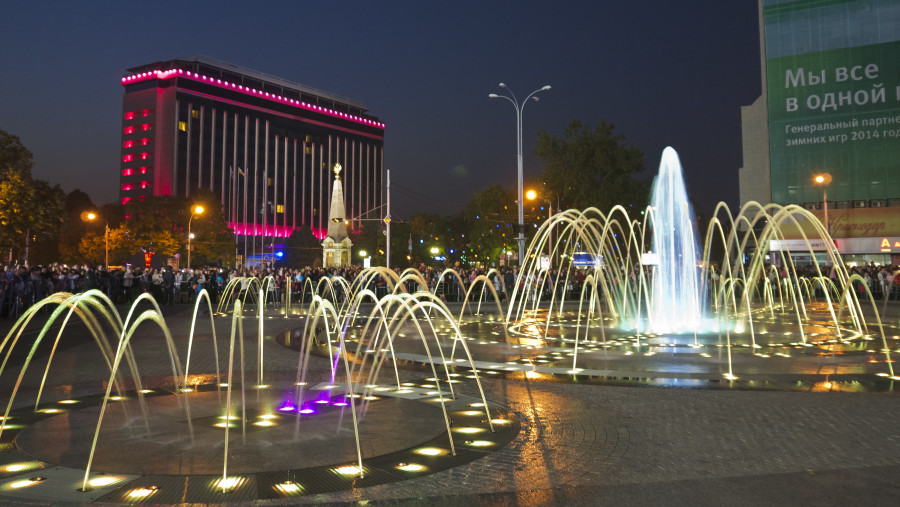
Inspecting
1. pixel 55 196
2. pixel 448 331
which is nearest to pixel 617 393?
pixel 448 331

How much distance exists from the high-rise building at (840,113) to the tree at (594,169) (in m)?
15.0

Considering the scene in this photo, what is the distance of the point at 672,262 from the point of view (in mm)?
23531

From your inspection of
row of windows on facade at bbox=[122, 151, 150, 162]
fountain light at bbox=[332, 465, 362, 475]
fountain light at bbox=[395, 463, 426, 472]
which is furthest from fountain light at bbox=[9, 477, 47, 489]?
row of windows on facade at bbox=[122, 151, 150, 162]

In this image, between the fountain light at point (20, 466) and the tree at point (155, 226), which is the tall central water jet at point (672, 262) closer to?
the fountain light at point (20, 466)

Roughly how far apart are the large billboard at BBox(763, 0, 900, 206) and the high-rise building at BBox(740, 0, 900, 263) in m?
0.09

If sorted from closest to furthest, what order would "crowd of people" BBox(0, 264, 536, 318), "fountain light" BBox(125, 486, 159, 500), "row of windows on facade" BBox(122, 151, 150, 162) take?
"fountain light" BBox(125, 486, 159, 500) → "crowd of people" BBox(0, 264, 536, 318) → "row of windows on facade" BBox(122, 151, 150, 162)

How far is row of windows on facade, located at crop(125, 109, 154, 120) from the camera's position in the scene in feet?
466

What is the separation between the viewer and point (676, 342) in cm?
1689

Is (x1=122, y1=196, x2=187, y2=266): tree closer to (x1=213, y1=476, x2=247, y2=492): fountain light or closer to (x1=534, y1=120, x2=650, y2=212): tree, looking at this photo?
(x1=534, y1=120, x2=650, y2=212): tree

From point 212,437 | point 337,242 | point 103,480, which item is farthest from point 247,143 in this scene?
point 103,480

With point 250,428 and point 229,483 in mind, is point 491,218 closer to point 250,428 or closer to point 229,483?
point 250,428

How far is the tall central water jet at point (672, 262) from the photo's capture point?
23.0 metres

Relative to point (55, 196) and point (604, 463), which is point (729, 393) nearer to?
point (604, 463)

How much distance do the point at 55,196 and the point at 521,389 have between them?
26984 mm
